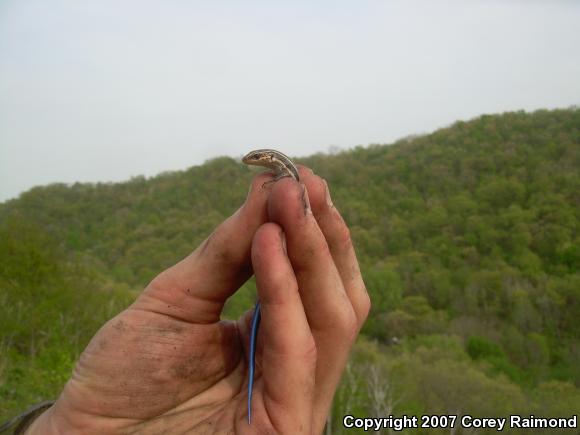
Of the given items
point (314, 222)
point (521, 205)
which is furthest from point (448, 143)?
point (314, 222)

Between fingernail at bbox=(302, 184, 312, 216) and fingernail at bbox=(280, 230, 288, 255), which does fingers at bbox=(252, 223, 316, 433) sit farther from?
fingernail at bbox=(302, 184, 312, 216)

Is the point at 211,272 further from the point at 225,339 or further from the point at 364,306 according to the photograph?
the point at 364,306

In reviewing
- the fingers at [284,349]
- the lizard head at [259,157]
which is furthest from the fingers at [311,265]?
the lizard head at [259,157]

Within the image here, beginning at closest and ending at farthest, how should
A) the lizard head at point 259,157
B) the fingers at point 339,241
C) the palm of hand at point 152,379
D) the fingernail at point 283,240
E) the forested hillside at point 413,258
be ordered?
1. the fingernail at point 283,240
2. the palm of hand at point 152,379
3. the fingers at point 339,241
4. the lizard head at point 259,157
5. the forested hillside at point 413,258

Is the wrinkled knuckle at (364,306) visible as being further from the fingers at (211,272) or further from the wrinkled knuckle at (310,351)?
the fingers at (211,272)

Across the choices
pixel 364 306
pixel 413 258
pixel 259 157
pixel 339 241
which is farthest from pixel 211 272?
pixel 413 258

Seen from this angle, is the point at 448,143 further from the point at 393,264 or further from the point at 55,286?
the point at 55,286
